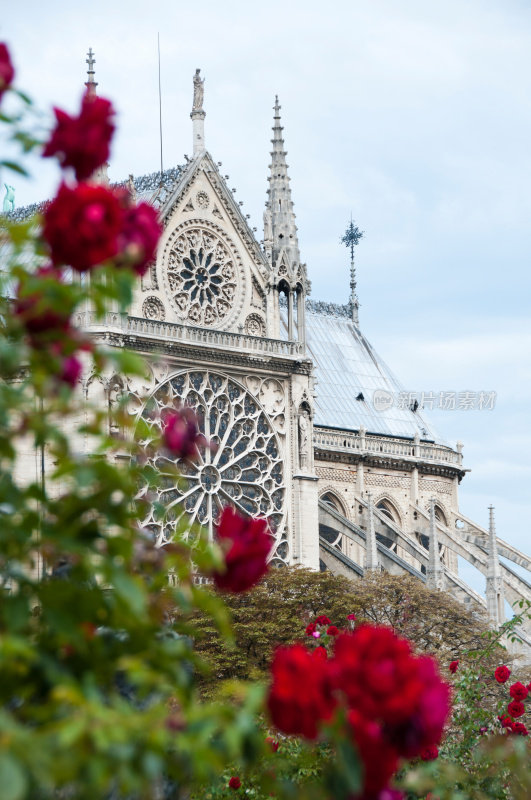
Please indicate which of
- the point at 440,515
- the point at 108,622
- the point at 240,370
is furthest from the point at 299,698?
the point at 440,515

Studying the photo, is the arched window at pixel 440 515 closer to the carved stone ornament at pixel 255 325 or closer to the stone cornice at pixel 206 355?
the stone cornice at pixel 206 355

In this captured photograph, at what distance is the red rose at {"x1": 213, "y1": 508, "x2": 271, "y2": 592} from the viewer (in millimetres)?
5523

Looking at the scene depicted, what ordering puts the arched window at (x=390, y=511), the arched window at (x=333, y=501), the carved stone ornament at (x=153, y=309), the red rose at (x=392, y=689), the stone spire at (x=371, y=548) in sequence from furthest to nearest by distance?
the arched window at (x=390, y=511)
the arched window at (x=333, y=501)
the stone spire at (x=371, y=548)
the carved stone ornament at (x=153, y=309)
the red rose at (x=392, y=689)

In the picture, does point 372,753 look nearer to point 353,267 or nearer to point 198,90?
point 198,90

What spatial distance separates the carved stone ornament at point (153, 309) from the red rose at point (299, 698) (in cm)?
3379

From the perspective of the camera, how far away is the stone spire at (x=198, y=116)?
4041cm

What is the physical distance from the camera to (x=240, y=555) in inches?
218

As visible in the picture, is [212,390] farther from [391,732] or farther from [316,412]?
[391,732]

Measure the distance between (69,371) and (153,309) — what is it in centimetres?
3353

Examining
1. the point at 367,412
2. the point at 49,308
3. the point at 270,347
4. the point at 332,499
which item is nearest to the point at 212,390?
the point at 270,347


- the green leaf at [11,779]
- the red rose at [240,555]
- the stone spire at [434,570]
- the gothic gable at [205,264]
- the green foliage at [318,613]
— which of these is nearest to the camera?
the green leaf at [11,779]

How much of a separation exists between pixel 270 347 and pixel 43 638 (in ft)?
116

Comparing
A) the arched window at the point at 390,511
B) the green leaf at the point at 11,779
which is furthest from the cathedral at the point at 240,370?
the green leaf at the point at 11,779

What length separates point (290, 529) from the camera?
39438mm
